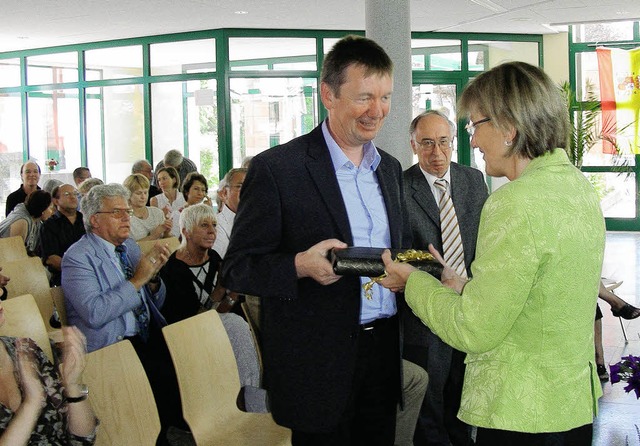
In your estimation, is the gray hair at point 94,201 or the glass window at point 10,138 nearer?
the gray hair at point 94,201

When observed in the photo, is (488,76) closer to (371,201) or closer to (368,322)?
(371,201)

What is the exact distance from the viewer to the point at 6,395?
2537 millimetres

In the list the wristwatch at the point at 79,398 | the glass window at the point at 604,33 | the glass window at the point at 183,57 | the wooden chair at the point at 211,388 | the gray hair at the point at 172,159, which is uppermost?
the glass window at the point at 604,33

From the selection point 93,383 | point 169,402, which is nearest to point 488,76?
point 93,383

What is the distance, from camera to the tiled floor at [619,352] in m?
4.96

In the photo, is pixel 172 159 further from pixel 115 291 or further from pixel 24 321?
pixel 24 321

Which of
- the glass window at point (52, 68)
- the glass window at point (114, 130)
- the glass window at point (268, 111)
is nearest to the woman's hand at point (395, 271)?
the glass window at point (268, 111)

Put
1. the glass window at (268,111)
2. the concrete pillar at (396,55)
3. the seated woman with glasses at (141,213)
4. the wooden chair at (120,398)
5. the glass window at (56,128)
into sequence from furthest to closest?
1. the glass window at (56,128)
2. the glass window at (268,111)
3. the seated woman with glasses at (141,213)
4. the concrete pillar at (396,55)
5. the wooden chair at (120,398)

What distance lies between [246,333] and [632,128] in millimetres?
12389

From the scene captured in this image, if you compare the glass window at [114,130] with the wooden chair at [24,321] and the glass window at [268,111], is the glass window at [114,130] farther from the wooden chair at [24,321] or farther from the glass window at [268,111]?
the wooden chair at [24,321]

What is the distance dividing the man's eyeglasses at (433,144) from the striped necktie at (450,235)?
0.26 meters

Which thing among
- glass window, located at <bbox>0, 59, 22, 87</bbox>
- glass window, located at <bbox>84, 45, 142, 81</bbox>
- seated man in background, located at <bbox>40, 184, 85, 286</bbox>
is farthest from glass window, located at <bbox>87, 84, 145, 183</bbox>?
seated man in background, located at <bbox>40, 184, 85, 286</bbox>

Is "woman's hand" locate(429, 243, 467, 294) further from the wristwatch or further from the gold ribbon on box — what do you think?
the wristwatch

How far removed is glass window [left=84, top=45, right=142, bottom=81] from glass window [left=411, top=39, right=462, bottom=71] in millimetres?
4807
